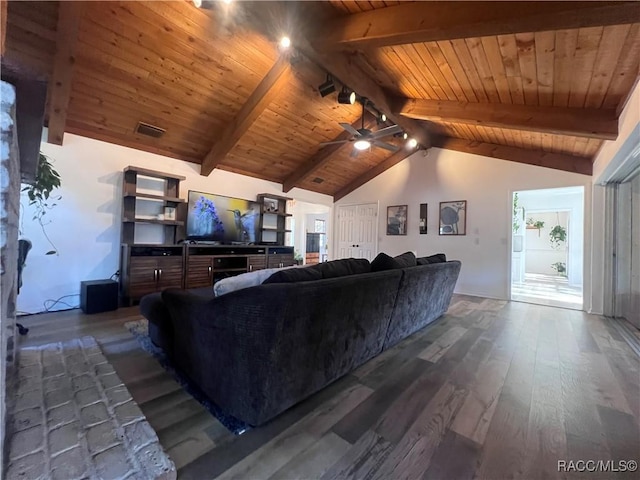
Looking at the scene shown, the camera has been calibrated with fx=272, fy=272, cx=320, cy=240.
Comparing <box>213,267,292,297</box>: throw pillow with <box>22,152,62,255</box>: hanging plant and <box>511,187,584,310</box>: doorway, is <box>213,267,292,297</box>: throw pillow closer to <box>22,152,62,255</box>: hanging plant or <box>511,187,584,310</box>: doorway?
<box>22,152,62,255</box>: hanging plant

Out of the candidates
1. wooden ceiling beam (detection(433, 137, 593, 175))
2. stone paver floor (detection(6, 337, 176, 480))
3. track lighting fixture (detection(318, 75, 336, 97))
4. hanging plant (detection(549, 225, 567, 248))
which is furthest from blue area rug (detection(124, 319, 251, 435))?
hanging plant (detection(549, 225, 567, 248))

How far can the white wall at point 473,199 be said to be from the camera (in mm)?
5125

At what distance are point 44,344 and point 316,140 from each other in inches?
195

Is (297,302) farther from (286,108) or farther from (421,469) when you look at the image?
(286,108)

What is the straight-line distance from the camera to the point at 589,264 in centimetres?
440

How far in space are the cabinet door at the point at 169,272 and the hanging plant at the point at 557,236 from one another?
1044 centimetres

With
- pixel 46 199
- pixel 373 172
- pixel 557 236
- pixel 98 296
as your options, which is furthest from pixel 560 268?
pixel 46 199

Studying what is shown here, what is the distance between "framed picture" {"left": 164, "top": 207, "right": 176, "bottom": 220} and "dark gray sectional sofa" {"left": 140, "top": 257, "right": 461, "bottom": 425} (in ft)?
9.49

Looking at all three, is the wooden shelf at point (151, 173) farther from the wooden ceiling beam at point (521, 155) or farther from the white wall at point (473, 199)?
the wooden ceiling beam at point (521, 155)

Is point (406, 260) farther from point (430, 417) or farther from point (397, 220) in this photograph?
point (397, 220)

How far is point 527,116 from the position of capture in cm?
331

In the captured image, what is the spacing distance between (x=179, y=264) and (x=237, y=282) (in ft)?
10.9

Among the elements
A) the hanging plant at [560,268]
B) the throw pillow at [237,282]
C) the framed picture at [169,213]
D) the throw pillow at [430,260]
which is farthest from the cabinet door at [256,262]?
the hanging plant at [560,268]

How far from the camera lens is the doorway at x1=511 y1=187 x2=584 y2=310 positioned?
5.84 m
